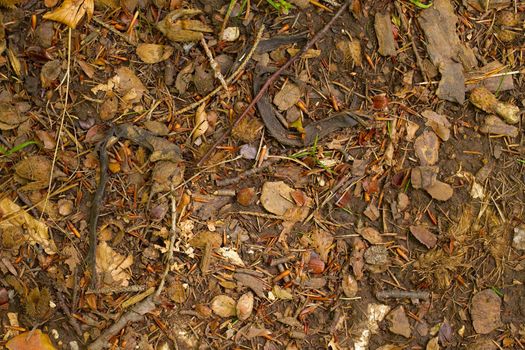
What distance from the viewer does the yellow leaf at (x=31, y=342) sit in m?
2.32

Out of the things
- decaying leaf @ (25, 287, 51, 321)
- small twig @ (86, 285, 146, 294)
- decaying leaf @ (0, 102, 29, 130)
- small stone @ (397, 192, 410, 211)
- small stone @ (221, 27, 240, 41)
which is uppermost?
small stone @ (221, 27, 240, 41)

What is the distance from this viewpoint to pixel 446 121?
261 centimetres

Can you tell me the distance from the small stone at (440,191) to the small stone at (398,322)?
55 centimetres

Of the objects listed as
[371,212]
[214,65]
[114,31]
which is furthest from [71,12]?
[371,212]

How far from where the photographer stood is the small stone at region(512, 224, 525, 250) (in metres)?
2.63

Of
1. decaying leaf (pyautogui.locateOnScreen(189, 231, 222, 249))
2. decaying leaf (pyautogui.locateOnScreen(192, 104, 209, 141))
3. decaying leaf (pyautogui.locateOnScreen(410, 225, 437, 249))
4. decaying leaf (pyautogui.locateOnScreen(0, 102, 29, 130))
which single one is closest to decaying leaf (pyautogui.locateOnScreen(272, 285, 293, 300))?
decaying leaf (pyautogui.locateOnScreen(189, 231, 222, 249))

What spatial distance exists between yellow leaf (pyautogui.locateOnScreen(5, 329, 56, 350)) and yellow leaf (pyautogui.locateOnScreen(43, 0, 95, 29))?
134 centimetres

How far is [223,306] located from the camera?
2.41 meters

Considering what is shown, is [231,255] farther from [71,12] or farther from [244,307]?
[71,12]

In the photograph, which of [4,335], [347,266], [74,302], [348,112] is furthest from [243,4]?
[4,335]

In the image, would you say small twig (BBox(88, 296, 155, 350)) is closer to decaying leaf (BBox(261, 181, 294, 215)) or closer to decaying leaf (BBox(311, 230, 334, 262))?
decaying leaf (BBox(261, 181, 294, 215))

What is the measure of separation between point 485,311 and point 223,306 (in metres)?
1.25

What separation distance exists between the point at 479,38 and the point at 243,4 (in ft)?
3.92

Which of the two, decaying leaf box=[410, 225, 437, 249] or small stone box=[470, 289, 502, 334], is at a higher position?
decaying leaf box=[410, 225, 437, 249]
